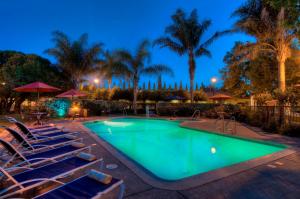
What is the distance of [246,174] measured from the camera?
337 centimetres

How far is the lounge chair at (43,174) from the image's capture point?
6.91ft

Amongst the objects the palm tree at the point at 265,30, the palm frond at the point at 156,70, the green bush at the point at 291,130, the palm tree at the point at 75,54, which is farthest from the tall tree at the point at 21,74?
the green bush at the point at 291,130

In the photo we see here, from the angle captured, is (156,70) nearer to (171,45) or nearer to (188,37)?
(171,45)

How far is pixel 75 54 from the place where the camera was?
18422mm

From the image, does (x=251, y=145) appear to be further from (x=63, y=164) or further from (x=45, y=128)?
(x=45, y=128)

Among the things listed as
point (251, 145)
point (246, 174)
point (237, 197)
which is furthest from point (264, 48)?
point (237, 197)

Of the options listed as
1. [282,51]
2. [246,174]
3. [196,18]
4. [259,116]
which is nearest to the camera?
[246,174]

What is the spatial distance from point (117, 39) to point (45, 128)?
98.0 m

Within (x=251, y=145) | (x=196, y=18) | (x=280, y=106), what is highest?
(x=196, y=18)

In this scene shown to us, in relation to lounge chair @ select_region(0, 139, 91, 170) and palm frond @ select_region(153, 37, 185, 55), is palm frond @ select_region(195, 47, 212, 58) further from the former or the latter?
lounge chair @ select_region(0, 139, 91, 170)

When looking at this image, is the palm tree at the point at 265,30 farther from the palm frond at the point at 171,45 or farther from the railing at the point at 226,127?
the palm frond at the point at 171,45

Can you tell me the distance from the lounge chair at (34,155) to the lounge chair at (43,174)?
386mm

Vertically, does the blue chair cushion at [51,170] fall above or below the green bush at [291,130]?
above

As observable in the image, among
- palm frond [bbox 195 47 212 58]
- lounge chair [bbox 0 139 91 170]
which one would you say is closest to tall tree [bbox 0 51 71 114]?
palm frond [bbox 195 47 212 58]
